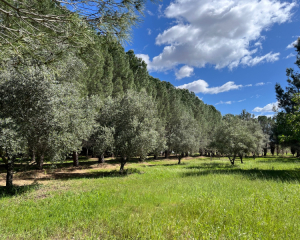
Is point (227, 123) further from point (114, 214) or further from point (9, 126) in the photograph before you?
point (9, 126)

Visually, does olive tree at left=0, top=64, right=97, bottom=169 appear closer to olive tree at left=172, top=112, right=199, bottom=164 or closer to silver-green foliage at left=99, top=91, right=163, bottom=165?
silver-green foliage at left=99, top=91, right=163, bottom=165

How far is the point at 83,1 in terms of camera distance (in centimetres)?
446

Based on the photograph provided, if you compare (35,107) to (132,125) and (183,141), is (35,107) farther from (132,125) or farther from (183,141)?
(183,141)

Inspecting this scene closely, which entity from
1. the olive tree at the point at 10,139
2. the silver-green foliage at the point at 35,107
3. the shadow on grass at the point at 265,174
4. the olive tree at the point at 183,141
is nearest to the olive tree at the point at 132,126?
the shadow on grass at the point at 265,174

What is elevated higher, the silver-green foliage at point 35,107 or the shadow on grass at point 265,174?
the silver-green foliage at point 35,107

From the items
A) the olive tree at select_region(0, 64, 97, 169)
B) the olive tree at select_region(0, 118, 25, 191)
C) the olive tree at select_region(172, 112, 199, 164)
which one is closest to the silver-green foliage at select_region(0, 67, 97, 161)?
the olive tree at select_region(0, 64, 97, 169)

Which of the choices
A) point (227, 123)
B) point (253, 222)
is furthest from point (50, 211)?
point (227, 123)

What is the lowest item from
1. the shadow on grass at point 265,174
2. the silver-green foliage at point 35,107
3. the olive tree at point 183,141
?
the shadow on grass at point 265,174

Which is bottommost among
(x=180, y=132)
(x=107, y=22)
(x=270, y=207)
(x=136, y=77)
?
(x=270, y=207)

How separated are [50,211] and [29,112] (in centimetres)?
765

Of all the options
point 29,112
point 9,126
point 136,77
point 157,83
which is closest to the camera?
point 9,126

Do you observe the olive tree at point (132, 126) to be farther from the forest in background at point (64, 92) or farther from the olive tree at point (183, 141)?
the olive tree at point (183, 141)

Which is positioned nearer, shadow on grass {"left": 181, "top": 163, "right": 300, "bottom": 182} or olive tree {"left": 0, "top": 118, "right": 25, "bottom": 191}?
olive tree {"left": 0, "top": 118, "right": 25, "bottom": 191}

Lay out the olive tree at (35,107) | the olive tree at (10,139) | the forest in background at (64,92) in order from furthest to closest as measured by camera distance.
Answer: the olive tree at (35,107), the olive tree at (10,139), the forest in background at (64,92)
